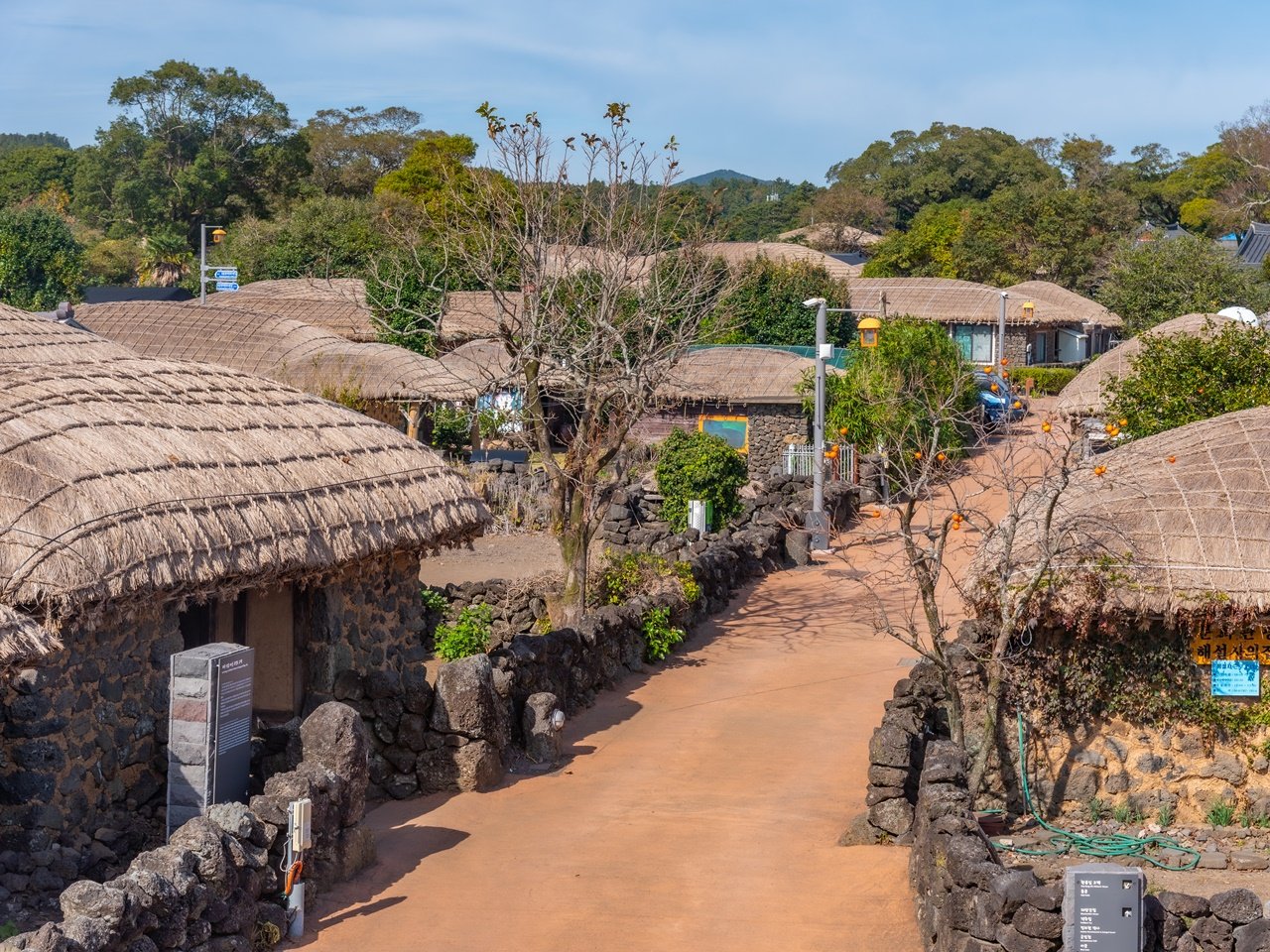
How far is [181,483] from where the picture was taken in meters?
11.5

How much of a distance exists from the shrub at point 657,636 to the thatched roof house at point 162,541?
3820 millimetres

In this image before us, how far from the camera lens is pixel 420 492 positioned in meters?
14.6

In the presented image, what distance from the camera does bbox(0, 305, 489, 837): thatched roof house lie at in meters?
9.93

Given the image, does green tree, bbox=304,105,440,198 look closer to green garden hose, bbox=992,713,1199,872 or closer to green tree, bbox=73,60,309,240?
green tree, bbox=73,60,309,240

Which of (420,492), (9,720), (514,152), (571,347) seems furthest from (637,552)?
(9,720)

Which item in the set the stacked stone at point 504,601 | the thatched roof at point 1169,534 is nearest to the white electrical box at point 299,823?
the thatched roof at point 1169,534

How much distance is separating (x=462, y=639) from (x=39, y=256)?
33342 mm

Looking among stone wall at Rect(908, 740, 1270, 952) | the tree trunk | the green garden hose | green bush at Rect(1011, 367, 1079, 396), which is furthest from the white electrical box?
green bush at Rect(1011, 367, 1079, 396)

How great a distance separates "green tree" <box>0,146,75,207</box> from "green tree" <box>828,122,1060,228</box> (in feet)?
144

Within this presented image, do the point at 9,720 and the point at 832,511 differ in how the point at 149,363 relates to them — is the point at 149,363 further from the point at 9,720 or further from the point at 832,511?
the point at 832,511

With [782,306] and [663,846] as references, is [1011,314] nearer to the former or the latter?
[782,306]

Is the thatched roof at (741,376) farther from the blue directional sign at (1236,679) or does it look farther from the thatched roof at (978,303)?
the blue directional sign at (1236,679)

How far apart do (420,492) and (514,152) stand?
7.54 meters

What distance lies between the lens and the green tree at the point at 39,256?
45.2 m
